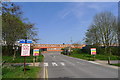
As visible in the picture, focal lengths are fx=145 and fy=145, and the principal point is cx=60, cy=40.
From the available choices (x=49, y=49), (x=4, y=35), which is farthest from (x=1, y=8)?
(x=49, y=49)

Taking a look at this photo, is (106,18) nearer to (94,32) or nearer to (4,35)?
(94,32)

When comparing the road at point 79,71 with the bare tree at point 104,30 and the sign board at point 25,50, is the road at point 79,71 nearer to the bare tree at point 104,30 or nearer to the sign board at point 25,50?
the sign board at point 25,50

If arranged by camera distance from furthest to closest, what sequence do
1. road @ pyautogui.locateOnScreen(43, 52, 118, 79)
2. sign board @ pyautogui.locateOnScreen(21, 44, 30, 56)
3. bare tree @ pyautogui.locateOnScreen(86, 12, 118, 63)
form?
bare tree @ pyautogui.locateOnScreen(86, 12, 118, 63) → sign board @ pyautogui.locateOnScreen(21, 44, 30, 56) → road @ pyautogui.locateOnScreen(43, 52, 118, 79)

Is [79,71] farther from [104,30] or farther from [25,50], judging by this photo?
[104,30]

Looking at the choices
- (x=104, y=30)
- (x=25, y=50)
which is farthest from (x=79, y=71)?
(x=104, y=30)

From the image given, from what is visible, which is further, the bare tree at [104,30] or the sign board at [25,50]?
the bare tree at [104,30]

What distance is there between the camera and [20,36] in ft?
85.1

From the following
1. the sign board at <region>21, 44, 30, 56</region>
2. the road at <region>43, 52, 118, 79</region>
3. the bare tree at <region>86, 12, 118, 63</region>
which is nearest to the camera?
the road at <region>43, 52, 118, 79</region>

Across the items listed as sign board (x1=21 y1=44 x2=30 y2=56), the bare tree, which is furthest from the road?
the bare tree

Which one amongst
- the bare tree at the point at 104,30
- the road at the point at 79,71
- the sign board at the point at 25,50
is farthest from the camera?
the bare tree at the point at 104,30

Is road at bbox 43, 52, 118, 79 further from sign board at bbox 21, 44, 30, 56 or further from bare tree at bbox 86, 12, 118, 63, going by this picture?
bare tree at bbox 86, 12, 118, 63

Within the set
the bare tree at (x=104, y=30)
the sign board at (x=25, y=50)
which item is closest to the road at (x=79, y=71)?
the sign board at (x=25, y=50)

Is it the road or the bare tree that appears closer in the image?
the road

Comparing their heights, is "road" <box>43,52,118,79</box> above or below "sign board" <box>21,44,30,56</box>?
below
